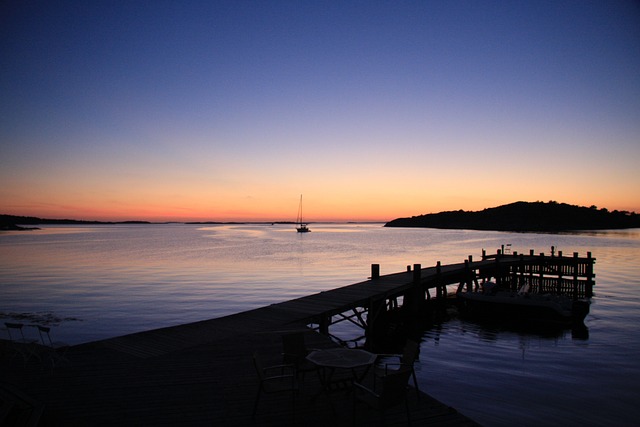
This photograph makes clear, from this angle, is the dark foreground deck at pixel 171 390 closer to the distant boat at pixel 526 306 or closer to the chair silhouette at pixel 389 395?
the chair silhouette at pixel 389 395

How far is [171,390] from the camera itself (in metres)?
7.42

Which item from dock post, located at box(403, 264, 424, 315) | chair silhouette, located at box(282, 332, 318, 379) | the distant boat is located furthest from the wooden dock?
the distant boat

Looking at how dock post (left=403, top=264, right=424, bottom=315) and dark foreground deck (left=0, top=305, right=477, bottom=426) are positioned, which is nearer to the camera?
dark foreground deck (left=0, top=305, right=477, bottom=426)

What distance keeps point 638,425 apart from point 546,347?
23.2 ft

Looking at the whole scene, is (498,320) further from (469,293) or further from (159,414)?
(159,414)

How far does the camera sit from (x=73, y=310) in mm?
23094

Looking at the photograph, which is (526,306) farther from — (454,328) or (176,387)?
(176,387)

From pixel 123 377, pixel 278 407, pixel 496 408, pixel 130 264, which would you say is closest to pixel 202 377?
pixel 123 377

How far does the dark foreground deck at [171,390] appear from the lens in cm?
638

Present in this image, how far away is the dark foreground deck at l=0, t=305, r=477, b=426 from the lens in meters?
6.38

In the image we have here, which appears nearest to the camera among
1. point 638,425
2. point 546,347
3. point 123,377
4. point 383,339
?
point 123,377

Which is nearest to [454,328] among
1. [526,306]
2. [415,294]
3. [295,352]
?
A: [415,294]

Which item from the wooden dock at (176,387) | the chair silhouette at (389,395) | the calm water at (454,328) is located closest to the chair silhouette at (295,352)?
the wooden dock at (176,387)

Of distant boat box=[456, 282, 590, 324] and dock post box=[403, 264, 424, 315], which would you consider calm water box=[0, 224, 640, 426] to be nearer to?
distant boat box=[456, 282, 590, 324]
